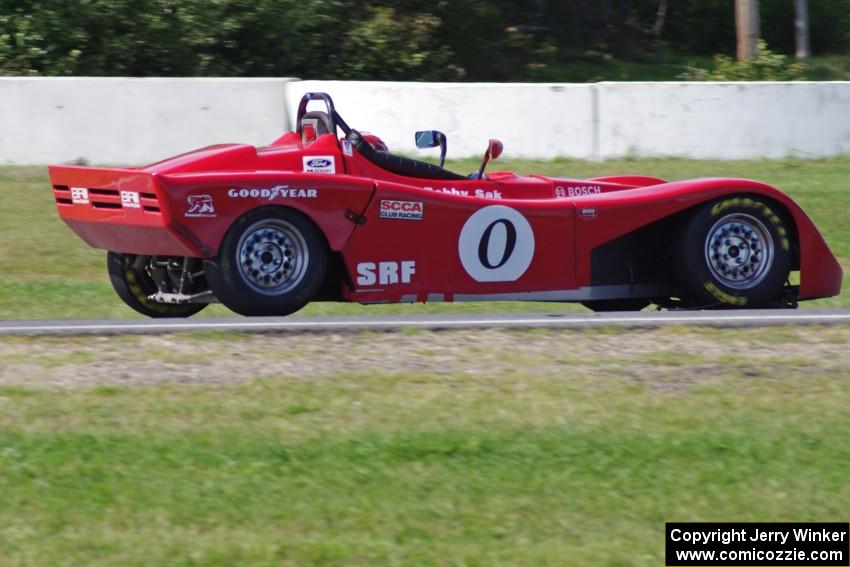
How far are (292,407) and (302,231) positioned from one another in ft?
6.67

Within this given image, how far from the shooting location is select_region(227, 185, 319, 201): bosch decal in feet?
24.0

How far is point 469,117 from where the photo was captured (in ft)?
55.1

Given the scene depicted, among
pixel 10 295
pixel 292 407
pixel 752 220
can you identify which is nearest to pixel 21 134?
pixel 10 295

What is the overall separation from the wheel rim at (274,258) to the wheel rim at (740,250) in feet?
8.44

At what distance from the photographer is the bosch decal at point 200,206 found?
7227 mm

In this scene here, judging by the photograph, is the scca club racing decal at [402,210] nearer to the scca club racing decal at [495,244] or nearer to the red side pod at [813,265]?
the scca club racing decal at [495,244]

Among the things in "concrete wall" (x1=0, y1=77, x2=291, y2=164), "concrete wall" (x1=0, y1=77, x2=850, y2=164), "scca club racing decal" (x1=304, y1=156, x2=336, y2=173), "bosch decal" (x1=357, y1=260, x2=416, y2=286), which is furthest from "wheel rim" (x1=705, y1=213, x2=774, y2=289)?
"concrete wall" (x1=0, y1=77, x2=291, y2=164)

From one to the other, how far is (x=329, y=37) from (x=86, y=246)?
11.3 metres

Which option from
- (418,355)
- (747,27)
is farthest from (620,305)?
(747,27)

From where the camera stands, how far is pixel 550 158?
16.8 m

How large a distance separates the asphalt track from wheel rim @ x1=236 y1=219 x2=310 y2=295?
0.90 ft

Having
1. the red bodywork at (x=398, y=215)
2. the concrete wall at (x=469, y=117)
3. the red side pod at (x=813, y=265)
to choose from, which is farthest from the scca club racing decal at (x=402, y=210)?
the concrete wall at (x=469, y=117)

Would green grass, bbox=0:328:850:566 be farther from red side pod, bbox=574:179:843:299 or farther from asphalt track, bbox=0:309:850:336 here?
red side pod, bbox=574:179:843:299

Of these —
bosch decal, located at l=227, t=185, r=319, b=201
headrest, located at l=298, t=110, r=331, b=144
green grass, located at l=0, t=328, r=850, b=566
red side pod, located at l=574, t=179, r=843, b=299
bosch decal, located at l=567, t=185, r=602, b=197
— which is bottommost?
green grass, located at l=0, t=328, r=850, b=566
